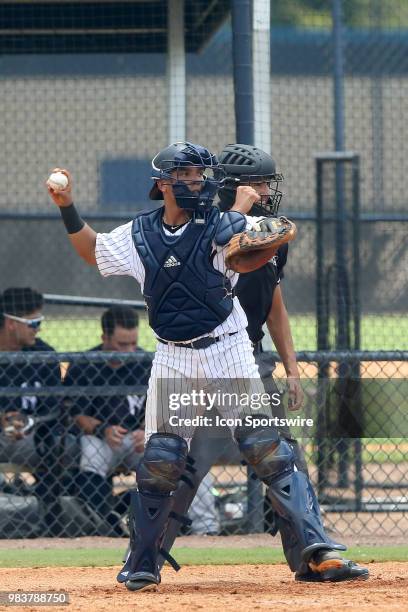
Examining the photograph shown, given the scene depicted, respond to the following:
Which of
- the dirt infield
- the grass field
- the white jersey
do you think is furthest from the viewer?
the grass field

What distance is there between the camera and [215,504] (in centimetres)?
612

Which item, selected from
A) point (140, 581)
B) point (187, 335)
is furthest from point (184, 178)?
point (140, 581)

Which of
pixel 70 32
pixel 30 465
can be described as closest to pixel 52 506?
pixel 30 465

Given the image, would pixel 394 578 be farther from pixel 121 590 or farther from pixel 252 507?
pixel 252 507

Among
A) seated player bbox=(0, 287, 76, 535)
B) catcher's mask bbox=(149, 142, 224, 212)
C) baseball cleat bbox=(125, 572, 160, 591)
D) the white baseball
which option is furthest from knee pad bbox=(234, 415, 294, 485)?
seated player bbox=(0, 287, 76, 535)

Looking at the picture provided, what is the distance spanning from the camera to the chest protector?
4137mm

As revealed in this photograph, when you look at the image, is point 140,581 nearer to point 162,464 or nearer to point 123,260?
point 162,464

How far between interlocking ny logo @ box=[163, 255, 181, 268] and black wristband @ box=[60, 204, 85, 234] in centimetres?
34

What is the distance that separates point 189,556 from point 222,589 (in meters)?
1.07

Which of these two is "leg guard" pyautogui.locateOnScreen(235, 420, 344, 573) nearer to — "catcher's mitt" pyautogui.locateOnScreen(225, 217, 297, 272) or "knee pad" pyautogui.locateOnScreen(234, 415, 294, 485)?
"knee pad" pyautogui.locateOnScreen(234, 415, 294, 485)

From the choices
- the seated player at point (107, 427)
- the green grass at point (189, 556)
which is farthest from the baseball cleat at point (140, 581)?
the seated player at point (107, 427)

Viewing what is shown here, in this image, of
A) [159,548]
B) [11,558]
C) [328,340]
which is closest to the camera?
[159,548]

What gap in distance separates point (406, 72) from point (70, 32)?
8808mm

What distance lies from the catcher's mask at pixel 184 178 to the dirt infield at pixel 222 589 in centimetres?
131
